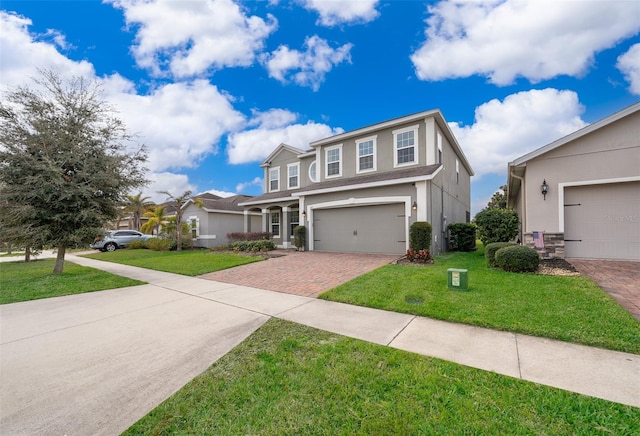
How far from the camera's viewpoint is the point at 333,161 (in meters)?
15.4

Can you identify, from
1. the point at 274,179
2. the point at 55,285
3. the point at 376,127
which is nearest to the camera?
the point at 55,285

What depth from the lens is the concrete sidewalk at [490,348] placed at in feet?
8.67

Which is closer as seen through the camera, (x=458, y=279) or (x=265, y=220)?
(x=458, y=279)

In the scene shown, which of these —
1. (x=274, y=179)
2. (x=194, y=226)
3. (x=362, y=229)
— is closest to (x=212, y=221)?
(x=194, y=226)

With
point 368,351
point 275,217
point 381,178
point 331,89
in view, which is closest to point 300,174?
point 275,217

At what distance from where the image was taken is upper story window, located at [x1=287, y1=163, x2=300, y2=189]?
18.3m

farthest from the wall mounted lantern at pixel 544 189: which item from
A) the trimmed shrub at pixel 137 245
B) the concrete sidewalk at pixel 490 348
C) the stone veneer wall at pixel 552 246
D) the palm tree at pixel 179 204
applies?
the trimmed shrub at pixel 137 245

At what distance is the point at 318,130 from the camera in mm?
20734

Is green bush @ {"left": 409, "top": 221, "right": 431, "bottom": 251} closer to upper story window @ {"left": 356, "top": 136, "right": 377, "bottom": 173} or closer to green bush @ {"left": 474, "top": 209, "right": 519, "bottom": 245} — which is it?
green bush @ {"left": 474, "top": 209, "right": 519, "bottom": 245}

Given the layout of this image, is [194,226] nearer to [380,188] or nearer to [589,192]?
[380,188]

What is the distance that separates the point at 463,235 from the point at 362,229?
5.32 m

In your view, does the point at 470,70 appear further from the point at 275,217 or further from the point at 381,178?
the point at 275,217

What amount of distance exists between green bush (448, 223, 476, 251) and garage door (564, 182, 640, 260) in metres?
4.51

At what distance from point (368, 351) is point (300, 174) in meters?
15.7
